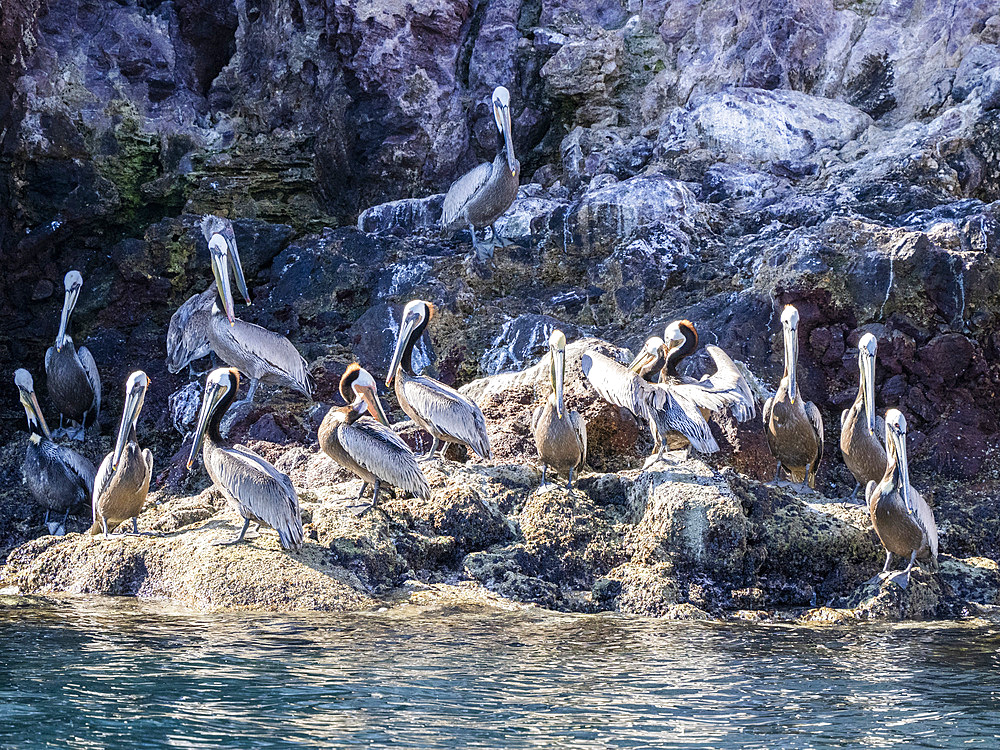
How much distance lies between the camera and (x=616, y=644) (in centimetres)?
584

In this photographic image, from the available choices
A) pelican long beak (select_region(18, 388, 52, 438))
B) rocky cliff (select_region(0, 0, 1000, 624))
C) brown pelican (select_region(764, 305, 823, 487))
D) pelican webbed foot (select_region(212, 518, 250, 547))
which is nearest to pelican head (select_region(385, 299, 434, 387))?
rocky cliff (select_region(0, 0, 1000, 624))

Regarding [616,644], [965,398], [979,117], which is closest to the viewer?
[616,644]

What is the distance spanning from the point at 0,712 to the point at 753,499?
4.33m

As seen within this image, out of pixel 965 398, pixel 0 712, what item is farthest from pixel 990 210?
pixel 0 712

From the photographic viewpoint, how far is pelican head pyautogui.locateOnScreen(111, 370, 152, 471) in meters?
7.96

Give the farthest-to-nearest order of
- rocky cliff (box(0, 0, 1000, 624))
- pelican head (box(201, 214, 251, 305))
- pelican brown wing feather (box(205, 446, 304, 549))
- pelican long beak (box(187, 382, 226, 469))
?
pelican head (box(201, 214, 251, 305)), rocky cliff (box(0, 0, 1000, 624)), pelican long beak (box(187, 382, 226, 469)), pelican brown wing feather (box(205, 446, 304, 549))

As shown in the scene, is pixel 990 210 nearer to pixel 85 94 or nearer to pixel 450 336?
pixel 450 336

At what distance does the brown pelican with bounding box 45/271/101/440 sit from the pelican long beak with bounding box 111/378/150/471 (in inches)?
85.0

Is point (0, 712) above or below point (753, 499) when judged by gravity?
below

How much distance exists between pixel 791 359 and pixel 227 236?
4978 mm

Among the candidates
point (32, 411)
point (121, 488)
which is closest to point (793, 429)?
point (121, 488)

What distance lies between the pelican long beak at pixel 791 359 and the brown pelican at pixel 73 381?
592cm

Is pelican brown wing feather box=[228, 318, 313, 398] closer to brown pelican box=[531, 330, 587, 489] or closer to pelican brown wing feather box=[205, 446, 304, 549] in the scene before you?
pelican brown wing feather box=[205, 446, 304, 549]

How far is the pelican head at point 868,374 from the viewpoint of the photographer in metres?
7.95
